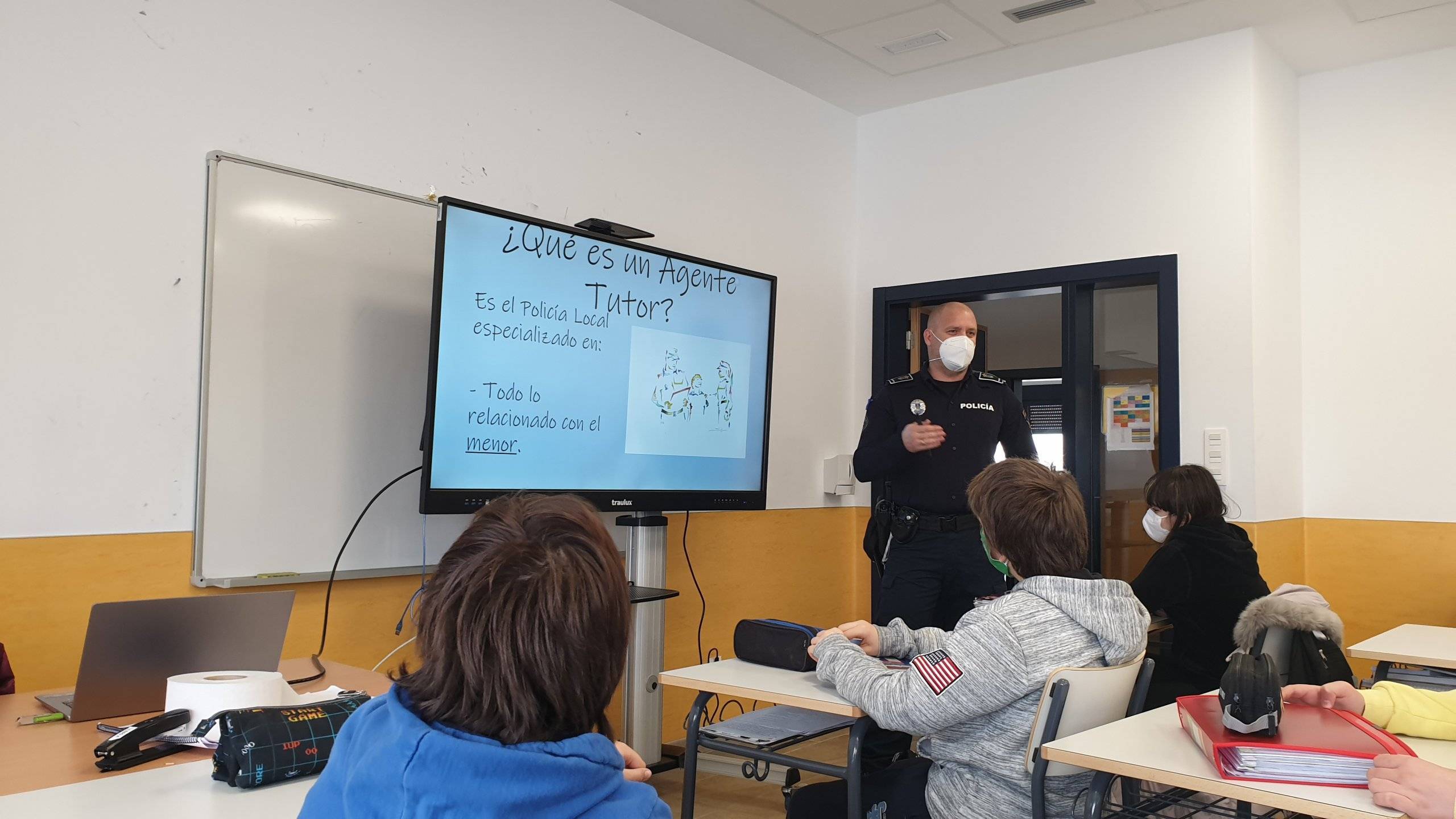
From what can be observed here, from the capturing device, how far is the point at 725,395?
384 cm

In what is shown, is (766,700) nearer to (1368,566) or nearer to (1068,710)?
(1068,710)

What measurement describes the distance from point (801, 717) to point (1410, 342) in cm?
355

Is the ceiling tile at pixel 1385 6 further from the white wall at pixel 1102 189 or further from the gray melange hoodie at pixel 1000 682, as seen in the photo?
the gray melange hoodie at pixel 1000 682

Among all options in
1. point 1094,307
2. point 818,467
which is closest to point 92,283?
point 818,467

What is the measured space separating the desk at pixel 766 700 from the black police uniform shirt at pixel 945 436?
157 centimetres

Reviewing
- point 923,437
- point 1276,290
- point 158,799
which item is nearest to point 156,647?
point 158,799

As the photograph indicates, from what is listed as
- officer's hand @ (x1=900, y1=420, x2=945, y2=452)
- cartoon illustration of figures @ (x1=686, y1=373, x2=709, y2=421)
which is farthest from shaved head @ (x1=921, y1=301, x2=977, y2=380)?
cartoon illustration of figures @ (x1=686, y1=373, x2=709, y2=421)

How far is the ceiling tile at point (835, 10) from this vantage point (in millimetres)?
4035

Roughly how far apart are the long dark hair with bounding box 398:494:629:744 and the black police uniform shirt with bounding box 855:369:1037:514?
2.86 meters

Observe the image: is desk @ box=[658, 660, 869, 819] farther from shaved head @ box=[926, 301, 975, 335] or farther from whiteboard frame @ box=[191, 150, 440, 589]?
shaved head @ box=[926, 301, 975, 335]

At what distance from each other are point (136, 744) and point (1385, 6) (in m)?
4.77

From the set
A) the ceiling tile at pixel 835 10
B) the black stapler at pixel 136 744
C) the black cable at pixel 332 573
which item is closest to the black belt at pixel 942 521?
the black cable at pixel 332 573

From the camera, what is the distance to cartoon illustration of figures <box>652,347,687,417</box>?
141 inches

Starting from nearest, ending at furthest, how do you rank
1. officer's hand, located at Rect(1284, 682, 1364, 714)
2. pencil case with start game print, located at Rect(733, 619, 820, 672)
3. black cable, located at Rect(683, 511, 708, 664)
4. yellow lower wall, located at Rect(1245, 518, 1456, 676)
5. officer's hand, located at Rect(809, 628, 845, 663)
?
officer's hand, located at Rect(1284, 682, 1364, 714) < officer's hand, located at Rect(809, 628, 845, 663) < pencil case with start game print, located at Rect(733, 619, 820, 672) < black cable, located at Rect(683, 511, 708, 664) < yellow lower wall, located at Rect(1245, 518, 1456, 676)
